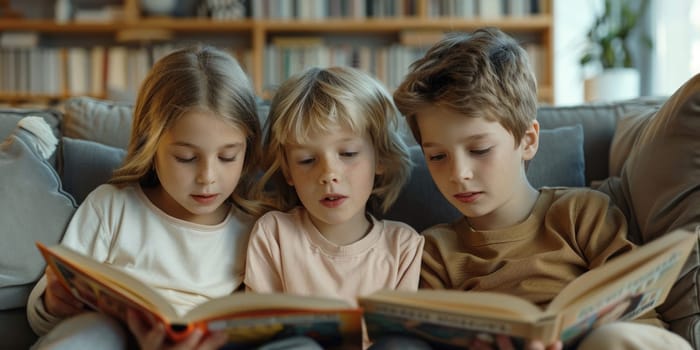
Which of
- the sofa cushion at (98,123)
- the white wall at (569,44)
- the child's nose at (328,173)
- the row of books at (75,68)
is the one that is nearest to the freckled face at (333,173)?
the child's nose at (328,173)

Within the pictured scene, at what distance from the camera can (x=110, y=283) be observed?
1.02 m

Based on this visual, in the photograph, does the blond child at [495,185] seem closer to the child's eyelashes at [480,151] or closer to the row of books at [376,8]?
the child's eyelashes at [480,151]

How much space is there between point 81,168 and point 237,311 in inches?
30.9

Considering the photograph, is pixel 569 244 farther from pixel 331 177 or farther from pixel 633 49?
pixel 633 49

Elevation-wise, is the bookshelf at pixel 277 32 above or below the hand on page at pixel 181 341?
above

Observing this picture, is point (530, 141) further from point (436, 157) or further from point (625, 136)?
point (625, 136)

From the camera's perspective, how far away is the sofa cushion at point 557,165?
1.63 meters

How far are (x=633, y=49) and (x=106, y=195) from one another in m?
3.48

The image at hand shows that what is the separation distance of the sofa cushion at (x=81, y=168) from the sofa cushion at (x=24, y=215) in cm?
11

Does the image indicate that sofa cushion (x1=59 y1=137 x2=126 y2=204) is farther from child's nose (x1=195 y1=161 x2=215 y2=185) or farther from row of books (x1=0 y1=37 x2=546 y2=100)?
row of books (x1=0 y1=37 x2=546 y2=100)

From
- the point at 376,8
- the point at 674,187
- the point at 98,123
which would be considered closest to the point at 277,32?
the point at 376,8

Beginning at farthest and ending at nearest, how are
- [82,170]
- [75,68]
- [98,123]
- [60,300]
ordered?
[75,68]
[98,123]
[82,170]
[60,300]

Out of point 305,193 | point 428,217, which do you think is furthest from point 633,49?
point 305,193

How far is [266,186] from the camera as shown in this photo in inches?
64.6
